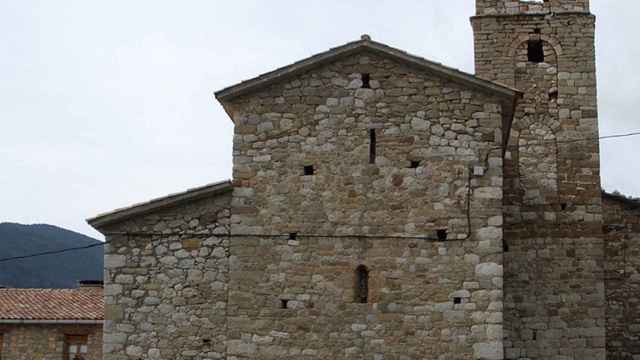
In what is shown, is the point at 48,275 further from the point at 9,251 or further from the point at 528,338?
the point at 528,338

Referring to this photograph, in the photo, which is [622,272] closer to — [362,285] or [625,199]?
[625,199]

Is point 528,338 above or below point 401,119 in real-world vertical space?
below


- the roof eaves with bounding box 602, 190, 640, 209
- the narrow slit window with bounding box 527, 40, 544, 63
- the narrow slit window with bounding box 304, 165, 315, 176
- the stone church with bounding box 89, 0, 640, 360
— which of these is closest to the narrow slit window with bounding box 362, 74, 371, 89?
the stone church with bounding box 89, 0, 640, 360

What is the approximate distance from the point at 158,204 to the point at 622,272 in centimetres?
1039

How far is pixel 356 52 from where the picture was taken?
1501cm

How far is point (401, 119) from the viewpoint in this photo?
1477 centimetres

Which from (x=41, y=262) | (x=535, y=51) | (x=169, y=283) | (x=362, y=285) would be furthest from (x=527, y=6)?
(x=41, y=262)

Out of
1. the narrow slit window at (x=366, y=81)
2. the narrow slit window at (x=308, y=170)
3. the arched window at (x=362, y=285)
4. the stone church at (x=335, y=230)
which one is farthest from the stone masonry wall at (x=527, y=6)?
the arched window at (x=362, y=285)

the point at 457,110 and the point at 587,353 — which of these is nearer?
the point at 457,110

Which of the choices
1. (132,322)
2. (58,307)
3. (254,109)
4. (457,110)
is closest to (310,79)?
(254,109)

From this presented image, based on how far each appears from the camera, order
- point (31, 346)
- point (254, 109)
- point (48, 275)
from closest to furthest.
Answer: point (254, 109), point (31, 346), point (48, 275)

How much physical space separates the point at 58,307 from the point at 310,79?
1447 centimetres

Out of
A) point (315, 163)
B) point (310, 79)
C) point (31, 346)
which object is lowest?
point (31, 346)

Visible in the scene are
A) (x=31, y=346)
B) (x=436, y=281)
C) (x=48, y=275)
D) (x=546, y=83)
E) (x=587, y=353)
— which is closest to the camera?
(x=436, y=281)
